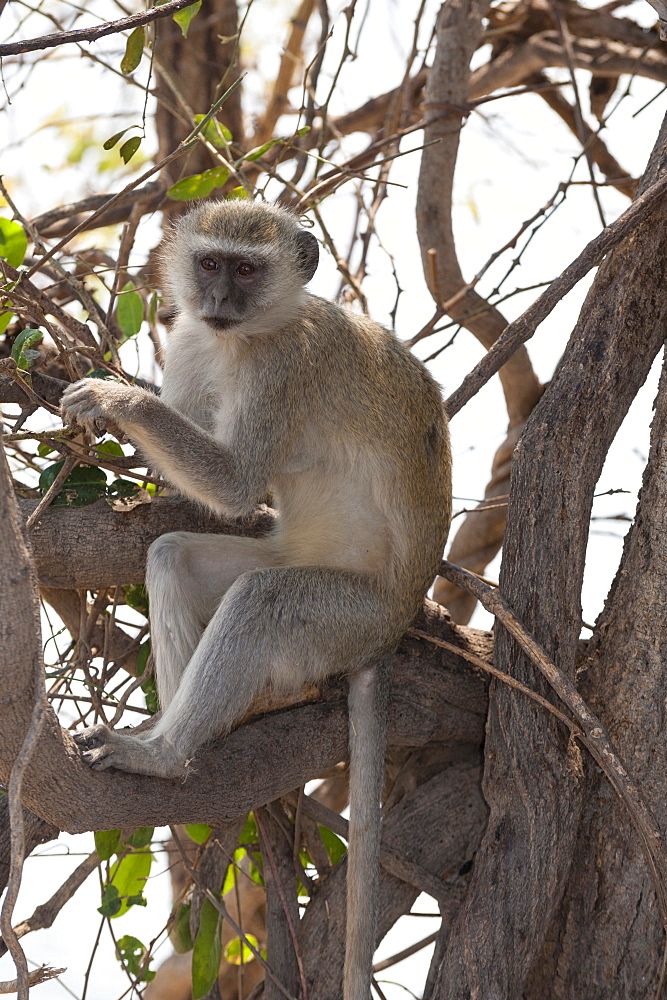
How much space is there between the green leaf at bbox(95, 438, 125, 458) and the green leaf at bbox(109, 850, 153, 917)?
135cm

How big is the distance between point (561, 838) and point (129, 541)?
1.53 m

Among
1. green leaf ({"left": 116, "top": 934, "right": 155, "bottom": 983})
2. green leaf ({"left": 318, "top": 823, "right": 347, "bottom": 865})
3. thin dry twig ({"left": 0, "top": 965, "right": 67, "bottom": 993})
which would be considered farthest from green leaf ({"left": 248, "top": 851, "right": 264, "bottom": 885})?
thin dry twig ({"left": 0, "top": 965, "right": 67, "bottom": 993})

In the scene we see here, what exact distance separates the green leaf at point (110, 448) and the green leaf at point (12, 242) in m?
0.62

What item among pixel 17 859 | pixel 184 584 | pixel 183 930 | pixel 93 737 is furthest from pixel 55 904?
pixel 17 859

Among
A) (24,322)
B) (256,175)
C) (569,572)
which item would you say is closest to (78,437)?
(24,322)

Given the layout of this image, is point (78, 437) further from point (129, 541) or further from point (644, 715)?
point (644, 715)

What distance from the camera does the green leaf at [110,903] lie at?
10.7ft

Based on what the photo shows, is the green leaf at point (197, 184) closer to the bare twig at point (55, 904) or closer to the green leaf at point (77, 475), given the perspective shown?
the green leaf at point (77, 475)

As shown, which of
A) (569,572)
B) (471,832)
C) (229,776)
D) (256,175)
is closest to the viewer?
(229,776)

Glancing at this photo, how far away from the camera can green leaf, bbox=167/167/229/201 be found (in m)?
3.55

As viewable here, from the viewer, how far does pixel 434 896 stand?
10.4 feet

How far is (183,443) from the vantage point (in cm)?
294

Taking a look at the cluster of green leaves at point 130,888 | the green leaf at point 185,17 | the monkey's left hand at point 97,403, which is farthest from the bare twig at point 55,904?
the green leaf at point 185,17

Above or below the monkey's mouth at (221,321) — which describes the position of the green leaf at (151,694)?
below
